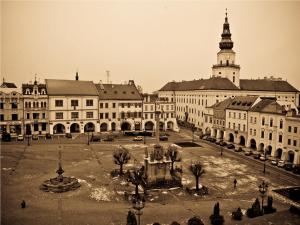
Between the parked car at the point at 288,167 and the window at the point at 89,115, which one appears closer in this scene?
the parked car at the point at 288,167

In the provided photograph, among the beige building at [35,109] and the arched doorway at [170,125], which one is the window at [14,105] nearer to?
the beige building at [35,109]

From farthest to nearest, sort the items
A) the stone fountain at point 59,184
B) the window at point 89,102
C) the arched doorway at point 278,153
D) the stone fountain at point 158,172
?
the window at point 89,102 → the arched doorway at point 278,153 → the stone fountain at point 158,172 → the stone fountain at point 59,184

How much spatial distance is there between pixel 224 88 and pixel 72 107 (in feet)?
130

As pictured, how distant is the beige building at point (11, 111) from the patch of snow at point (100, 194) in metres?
36.9

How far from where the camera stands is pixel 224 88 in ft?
252

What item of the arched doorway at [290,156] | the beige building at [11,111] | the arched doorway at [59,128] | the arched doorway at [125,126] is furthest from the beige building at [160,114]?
the arched doorway at [290,156]

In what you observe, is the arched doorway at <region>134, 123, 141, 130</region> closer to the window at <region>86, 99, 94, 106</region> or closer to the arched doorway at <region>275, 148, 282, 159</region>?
the window at <region>86, 99, 94, 106</region>

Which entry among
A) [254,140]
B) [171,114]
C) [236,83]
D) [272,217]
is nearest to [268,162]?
[254,140]

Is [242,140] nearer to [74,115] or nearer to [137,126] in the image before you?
[137,126]

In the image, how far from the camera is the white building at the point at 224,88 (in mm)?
77062

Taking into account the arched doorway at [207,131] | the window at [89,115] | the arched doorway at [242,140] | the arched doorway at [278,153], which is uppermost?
the window at [89,115]

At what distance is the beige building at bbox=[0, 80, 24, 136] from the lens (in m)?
58.9

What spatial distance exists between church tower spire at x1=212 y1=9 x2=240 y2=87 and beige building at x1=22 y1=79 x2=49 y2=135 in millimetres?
48701

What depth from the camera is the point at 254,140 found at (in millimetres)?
54250
